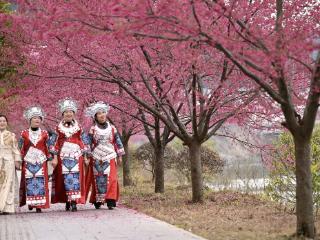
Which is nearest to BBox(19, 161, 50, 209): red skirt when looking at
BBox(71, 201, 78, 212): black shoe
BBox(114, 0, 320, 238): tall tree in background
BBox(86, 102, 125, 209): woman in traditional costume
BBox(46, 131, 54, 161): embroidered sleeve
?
BBox(46, 131, 54, 161): embroidered sleeve

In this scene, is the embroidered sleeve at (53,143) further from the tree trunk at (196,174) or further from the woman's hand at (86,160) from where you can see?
the tree trunk at (196,174)

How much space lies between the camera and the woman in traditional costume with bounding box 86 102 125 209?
412 inches

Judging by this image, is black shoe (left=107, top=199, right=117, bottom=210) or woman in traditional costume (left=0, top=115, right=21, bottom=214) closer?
woman in traditional costume (left=0, top=115, right=21, bottom=214)

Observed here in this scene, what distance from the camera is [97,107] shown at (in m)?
10.4

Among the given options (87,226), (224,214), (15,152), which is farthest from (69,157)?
(224,214)

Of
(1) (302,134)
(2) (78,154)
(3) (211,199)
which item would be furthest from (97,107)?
(1) (302,134)

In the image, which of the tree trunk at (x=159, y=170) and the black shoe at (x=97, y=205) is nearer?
the black shoe at (x=97, y=205)

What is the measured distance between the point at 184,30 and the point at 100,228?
117 inches

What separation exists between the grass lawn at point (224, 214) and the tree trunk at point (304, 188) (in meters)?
0.29

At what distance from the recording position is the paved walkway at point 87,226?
23.6ft

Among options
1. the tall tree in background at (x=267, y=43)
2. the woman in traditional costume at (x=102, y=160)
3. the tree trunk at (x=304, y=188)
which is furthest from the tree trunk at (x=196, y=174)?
the tree trunk at (x=304, y=188)

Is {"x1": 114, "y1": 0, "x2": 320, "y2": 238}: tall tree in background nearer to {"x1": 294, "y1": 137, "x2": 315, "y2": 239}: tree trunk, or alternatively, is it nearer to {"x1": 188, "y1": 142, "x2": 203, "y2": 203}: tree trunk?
{"x1": 294, "y1": 137, "x2": 315, "y2": 239}: tree trunk

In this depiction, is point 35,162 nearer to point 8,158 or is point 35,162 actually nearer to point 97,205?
point 8,158

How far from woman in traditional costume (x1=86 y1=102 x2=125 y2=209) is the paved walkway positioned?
1.00ft
